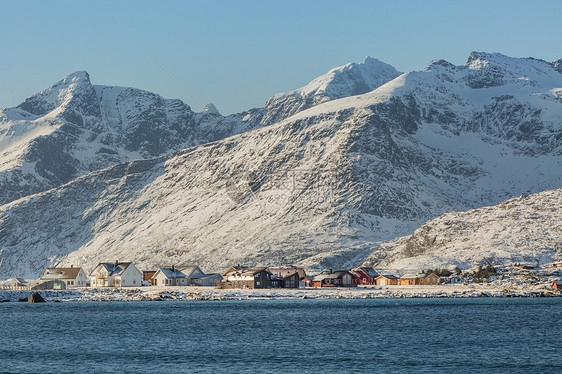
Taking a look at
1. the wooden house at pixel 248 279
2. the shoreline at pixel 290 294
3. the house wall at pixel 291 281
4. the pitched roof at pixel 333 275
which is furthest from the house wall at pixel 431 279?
the wooden house at pixel 248 279

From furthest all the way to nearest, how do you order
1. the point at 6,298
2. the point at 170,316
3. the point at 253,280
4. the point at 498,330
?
the point at 253,280 < the point at 6,298 < the point at 170,316 < the point at 498,330

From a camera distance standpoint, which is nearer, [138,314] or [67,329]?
[67,329]

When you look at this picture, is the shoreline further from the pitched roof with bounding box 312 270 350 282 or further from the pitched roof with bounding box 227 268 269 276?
the pitched roof with bounding box 312 270 350 282

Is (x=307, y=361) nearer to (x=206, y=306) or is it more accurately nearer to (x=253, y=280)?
(x=206, y=306)

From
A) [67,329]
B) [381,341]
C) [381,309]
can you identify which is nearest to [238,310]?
[381,309]

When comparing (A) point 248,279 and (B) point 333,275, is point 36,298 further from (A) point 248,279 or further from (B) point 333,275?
(B) point 333,275

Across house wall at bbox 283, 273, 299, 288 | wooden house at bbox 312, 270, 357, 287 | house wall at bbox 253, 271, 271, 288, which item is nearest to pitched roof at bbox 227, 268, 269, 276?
house wall at bbox 253, 271, 271, 288

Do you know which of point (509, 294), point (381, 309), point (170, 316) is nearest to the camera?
point (170, 316)
